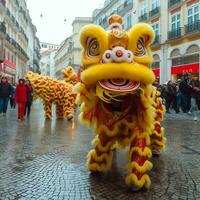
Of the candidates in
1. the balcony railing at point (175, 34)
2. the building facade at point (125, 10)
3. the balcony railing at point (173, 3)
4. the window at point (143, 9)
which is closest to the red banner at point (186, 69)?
the balcony railing at point (175, 34)

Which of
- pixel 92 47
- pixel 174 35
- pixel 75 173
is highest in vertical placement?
pixel 174 35

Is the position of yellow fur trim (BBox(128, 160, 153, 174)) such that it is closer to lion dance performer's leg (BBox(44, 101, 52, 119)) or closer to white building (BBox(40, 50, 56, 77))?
lion dance performer's leg (BBox(44, 101, 52, 119))

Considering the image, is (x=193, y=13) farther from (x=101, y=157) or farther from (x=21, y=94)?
(x=101, y=157)

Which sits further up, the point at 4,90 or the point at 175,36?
the point at 175,36

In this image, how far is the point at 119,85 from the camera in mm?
4844

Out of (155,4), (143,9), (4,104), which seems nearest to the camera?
(4,104)

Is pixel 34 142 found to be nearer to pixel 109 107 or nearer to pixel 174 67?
pixel 109 107

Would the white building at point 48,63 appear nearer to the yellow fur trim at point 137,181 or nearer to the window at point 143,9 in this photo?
the window at point 143,9

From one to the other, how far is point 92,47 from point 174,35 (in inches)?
1185

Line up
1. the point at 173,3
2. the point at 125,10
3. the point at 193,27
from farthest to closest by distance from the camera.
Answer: the point at 125,10, the point at 173,3, the point at 193,27

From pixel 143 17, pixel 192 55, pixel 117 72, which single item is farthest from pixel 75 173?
pixel 143 17

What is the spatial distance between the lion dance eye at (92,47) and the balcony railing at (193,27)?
26250 mm

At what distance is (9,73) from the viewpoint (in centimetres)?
4578

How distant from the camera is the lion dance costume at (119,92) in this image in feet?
15.9
